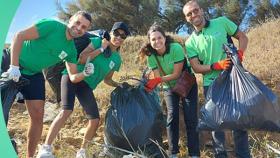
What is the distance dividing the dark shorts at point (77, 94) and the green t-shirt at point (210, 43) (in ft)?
Result: 1.90

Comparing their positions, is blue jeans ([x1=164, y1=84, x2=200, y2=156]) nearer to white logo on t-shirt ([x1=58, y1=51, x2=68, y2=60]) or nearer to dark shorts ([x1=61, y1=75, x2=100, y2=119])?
dark shorts ([x1=61, y1=75, x2=100, y2=119])

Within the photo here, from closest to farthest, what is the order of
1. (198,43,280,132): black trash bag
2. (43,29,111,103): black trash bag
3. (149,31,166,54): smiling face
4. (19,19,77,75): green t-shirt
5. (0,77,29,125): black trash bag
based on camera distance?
(198,43,280,132): black trash bag, (0,77,29,125): black trash bag, (19,19,77,75): green t-shirt, (149,31,166,54): smiling face, (43,29,111,103): black trash bag

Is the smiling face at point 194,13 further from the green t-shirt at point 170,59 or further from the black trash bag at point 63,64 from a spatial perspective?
the black trash bag at point 63,64

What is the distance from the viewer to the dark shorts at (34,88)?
2.53 metres

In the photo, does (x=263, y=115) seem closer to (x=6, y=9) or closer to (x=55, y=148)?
(x=6, y=9)

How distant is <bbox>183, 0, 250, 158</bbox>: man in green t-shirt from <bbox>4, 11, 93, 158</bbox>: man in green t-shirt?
532mm

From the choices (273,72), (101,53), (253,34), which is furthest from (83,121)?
(253,34)

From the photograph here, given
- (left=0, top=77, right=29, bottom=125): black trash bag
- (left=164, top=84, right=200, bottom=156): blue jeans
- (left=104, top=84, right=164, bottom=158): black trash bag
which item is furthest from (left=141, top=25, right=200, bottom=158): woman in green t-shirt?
(left=0, top=77, right=29, bottom=125): black trash bag

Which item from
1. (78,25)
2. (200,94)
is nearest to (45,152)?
(78,25)

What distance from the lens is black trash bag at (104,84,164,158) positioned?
2623 mm

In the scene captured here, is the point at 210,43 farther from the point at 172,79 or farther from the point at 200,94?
the point at 200,94

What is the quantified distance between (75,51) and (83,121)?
0.96 meters

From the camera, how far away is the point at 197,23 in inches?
99.1

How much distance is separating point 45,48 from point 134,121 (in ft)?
2.00
